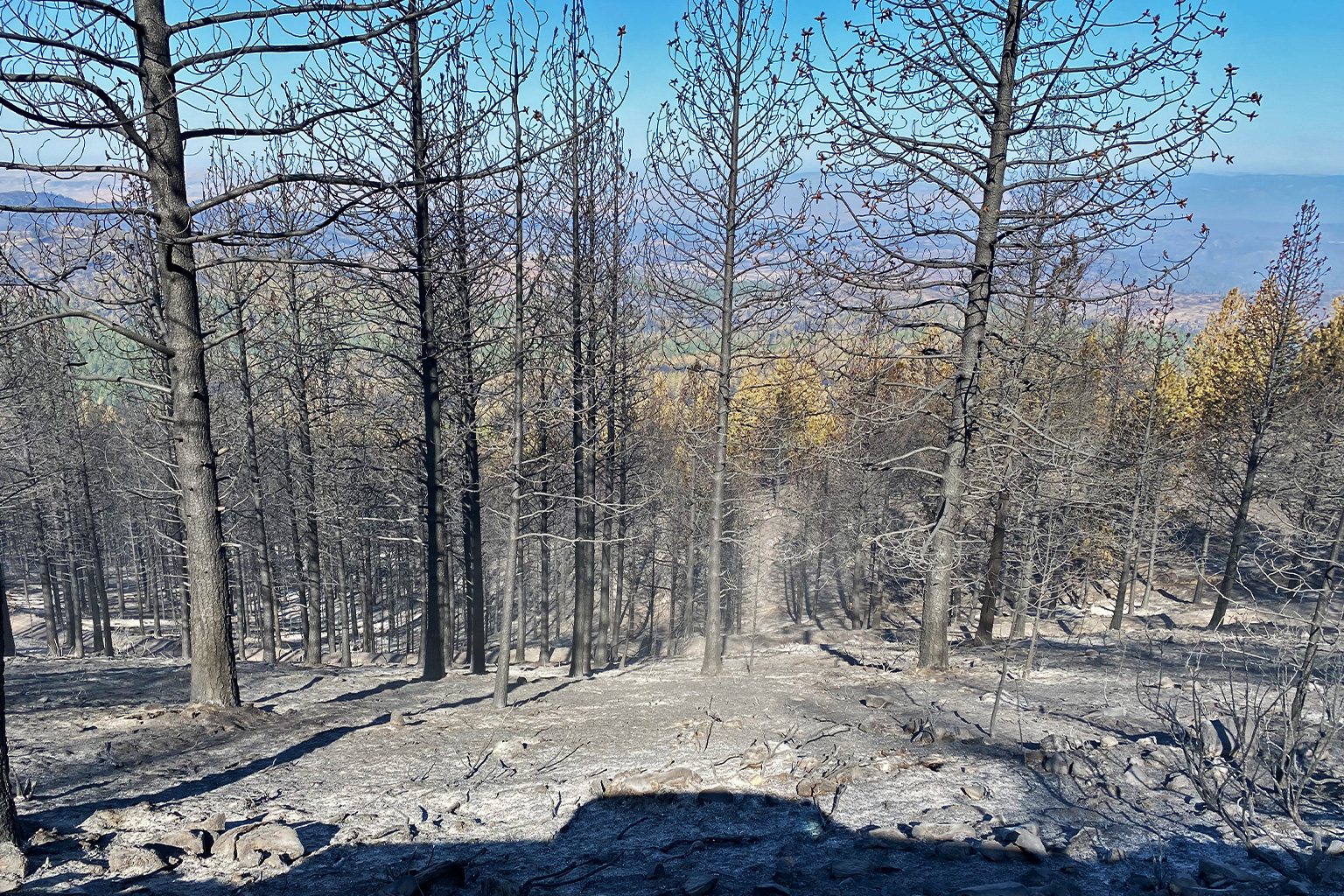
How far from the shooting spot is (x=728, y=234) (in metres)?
10.1

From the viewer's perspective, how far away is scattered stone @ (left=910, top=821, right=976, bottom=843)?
15.4 ft

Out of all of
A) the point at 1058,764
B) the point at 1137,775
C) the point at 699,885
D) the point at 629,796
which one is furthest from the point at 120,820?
the point at 1137,775

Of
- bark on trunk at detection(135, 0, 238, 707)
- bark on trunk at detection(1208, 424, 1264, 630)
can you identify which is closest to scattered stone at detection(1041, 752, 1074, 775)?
bark on trunk at detection(135, 0, 238, 707)

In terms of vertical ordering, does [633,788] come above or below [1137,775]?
below

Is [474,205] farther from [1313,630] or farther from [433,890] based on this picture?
[1313,630]

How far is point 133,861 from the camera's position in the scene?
4.23 metres

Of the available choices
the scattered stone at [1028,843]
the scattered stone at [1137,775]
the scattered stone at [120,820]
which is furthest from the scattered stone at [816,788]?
the scattered stone at [120,820]

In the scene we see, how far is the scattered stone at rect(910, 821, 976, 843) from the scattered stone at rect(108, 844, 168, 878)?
4.64 m

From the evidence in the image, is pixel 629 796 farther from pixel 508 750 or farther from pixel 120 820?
pixel 120 820

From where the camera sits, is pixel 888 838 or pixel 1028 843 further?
pixel 888 838

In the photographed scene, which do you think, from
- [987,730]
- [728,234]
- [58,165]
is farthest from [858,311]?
[58,165]

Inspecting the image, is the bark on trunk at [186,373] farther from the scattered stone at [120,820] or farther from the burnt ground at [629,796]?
the scattered stone at [120,820]

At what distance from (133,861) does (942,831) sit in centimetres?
495

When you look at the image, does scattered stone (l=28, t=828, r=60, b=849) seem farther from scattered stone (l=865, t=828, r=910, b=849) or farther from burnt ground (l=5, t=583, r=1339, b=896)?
scattered stone (l=865, t=828, r=910, b=849)
